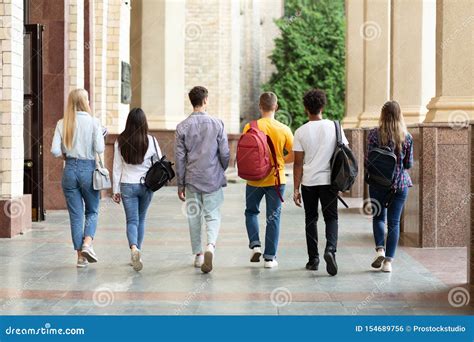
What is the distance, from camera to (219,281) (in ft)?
28.8

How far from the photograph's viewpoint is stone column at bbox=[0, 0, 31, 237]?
12.3m

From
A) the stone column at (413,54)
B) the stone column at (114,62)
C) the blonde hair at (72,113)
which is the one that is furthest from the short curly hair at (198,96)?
the stone column at (114,62)

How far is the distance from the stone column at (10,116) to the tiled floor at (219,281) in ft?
1.25

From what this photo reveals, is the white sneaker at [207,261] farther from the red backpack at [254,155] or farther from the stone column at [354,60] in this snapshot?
the stone column at [354,60]

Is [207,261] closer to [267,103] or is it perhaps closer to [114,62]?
[267,103]

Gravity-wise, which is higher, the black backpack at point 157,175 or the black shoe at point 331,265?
the black backpack at point 157,175

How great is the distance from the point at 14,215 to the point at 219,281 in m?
4.43

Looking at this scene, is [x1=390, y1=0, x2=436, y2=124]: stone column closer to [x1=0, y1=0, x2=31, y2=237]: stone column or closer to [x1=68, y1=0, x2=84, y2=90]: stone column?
[x1=68, y1=0, x2=84, y2=90]: stone column

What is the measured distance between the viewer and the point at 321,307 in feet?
24.6

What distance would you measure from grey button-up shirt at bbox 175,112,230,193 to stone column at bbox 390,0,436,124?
6.78m

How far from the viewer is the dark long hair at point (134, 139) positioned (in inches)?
370

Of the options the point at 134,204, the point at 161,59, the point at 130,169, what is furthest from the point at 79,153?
the point at 161,59

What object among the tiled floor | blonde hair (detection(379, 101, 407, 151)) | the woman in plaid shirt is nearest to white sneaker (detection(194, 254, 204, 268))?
the tiled floor
